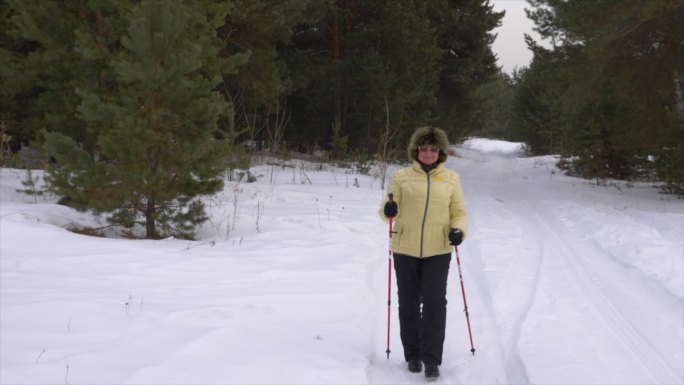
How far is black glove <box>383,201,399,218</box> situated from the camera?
14.0 feet

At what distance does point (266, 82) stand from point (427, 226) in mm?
12301

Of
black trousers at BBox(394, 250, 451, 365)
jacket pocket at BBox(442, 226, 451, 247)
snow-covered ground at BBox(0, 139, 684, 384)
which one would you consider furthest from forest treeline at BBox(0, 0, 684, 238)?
jacket pocket at BBox(442, 226, 451, 247)

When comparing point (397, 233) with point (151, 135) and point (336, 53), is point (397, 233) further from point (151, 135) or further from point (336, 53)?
point (336, 53)

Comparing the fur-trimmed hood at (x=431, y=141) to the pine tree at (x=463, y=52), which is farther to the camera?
the pine tree at (x=463, y=52)

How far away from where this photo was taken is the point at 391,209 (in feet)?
14.1

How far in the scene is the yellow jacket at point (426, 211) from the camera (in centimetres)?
430

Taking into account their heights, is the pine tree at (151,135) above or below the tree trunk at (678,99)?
below

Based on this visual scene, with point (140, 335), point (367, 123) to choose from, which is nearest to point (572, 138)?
point (367, 123)

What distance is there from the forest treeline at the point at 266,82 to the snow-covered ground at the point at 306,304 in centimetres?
113

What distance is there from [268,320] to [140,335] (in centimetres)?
118

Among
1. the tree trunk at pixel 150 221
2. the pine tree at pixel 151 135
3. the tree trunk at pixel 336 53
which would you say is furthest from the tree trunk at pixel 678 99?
the tree trunk at pixel 150 221

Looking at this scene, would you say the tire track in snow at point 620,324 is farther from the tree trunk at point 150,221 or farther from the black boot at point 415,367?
the tree trunk at point 150,221

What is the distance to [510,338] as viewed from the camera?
505 cm

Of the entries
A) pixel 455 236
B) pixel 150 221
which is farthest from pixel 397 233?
pixel 150 221
